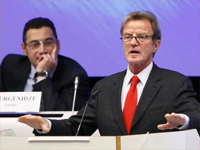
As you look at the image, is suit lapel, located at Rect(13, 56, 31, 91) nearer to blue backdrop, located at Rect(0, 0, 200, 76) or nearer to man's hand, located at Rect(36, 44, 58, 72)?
man's hand, located at Rect(36, 44, 58, 72)

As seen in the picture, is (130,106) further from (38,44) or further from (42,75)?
(38,44)

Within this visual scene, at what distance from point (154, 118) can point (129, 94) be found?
0.26 m

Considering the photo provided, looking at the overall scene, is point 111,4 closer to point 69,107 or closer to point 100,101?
point 69,107

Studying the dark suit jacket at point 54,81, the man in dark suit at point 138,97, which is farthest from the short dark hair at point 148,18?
the dark suit jacket at point 54,81

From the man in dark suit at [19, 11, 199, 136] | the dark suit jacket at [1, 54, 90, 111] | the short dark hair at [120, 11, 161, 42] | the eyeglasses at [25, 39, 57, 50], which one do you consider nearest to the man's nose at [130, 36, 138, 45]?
the man in dark suit at [19, 11, 199, 136]

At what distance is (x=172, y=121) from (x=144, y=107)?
582 mm

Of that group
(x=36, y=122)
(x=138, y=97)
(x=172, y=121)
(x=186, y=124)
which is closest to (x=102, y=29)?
(x=138, y=97)

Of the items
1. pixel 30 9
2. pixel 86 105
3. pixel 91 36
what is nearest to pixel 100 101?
pixel 86 105

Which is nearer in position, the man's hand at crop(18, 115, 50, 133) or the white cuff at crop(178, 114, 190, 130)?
the white cuff at crop(178, 114, 190, 130)

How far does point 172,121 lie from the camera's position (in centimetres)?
206

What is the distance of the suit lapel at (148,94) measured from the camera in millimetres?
2627

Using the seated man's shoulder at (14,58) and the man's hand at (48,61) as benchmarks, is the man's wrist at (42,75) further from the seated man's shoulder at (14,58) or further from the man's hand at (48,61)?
the seated man's shoulder at (14,58)

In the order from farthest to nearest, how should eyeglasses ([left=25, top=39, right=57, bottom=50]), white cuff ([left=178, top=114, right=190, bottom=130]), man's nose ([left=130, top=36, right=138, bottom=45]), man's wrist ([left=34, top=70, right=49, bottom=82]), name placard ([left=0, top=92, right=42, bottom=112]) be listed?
eyeglasses ([left=25, top=39, right=57, bottom=50]) → man's wrist ([left=34, top=70, right=49, bottom=82]) → name placard ([left=0, top=92, right=42, bottom=112]) → man's nose ([left=130, top=36, right=138, bottom=45]) → white cuff ([left=178, top=114, right=190, bottom=130])

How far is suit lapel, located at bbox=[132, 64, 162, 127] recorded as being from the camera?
8.62ft
